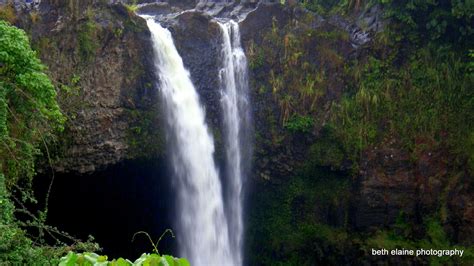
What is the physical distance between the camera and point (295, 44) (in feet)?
42.3

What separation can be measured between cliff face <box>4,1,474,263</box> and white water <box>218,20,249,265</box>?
26cm

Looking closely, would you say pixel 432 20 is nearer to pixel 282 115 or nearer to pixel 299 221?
pixel 282 115

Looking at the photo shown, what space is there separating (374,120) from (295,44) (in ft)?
10.4

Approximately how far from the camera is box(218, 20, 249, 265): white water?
1231 cm

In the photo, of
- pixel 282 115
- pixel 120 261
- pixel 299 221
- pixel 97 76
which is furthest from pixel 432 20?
pixel 120 261

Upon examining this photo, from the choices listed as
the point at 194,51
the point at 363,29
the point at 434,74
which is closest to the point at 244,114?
the point at 194,51

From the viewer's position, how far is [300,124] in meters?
12.3

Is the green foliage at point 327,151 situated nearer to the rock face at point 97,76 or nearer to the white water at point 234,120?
the white water at point 234,120

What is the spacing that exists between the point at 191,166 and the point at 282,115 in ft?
9.90

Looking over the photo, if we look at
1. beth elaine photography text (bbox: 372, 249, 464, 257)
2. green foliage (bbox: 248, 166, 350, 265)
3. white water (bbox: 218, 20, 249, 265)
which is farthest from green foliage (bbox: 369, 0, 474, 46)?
beth elaine photography text (bbox: 372, 249, 464, 257)

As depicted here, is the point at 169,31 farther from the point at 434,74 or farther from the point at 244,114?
the point at 434,74

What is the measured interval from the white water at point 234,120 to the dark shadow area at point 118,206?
5.82ft

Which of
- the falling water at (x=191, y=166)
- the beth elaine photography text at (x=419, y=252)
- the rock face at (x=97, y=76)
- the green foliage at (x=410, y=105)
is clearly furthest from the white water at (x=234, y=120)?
the beth elaine photography text at (x=419, y=252)

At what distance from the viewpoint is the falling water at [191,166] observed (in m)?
11.5
